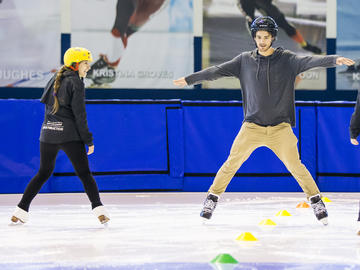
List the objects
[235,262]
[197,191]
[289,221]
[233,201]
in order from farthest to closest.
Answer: [197,191] < [233,201] < [289,221] < [235,262]

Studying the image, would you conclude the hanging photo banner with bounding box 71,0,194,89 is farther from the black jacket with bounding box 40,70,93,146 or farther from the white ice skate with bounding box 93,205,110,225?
the white ice skate with bounding box 93,205,110,225

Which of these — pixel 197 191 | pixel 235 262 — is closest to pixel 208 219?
pixel 235 262

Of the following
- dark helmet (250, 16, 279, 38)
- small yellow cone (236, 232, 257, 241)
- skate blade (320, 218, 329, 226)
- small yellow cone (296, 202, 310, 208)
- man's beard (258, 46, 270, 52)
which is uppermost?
dark helmet (250, 16, 279, 38)

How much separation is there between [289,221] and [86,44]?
718cm

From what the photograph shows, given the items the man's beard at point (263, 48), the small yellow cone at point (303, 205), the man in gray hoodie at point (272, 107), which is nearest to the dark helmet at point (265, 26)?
the man in gray hoodie at point (272, 107)

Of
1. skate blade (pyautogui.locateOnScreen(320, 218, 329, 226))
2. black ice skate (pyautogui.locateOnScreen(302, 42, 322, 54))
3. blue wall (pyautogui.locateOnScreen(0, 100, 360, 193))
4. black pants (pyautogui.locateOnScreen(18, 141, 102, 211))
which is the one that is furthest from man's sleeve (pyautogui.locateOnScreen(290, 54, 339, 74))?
black ice skate (pyautogui.locateOnScreen(302, 42, 322, 54))

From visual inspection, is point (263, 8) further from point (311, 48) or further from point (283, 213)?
point (283, 213)

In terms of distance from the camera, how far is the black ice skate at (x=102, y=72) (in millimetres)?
12664

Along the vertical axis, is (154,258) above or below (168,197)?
above

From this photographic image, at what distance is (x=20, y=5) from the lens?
41.1ft

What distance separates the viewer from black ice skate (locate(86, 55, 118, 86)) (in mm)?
12664

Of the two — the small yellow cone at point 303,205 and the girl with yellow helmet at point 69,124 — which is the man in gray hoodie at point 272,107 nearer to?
the girl with yellow helmet at point 69,124

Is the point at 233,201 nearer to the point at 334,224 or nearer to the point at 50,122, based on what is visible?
the point at 334,224

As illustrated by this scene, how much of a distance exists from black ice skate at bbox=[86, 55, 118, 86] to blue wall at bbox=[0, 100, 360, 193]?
2.98 meters
